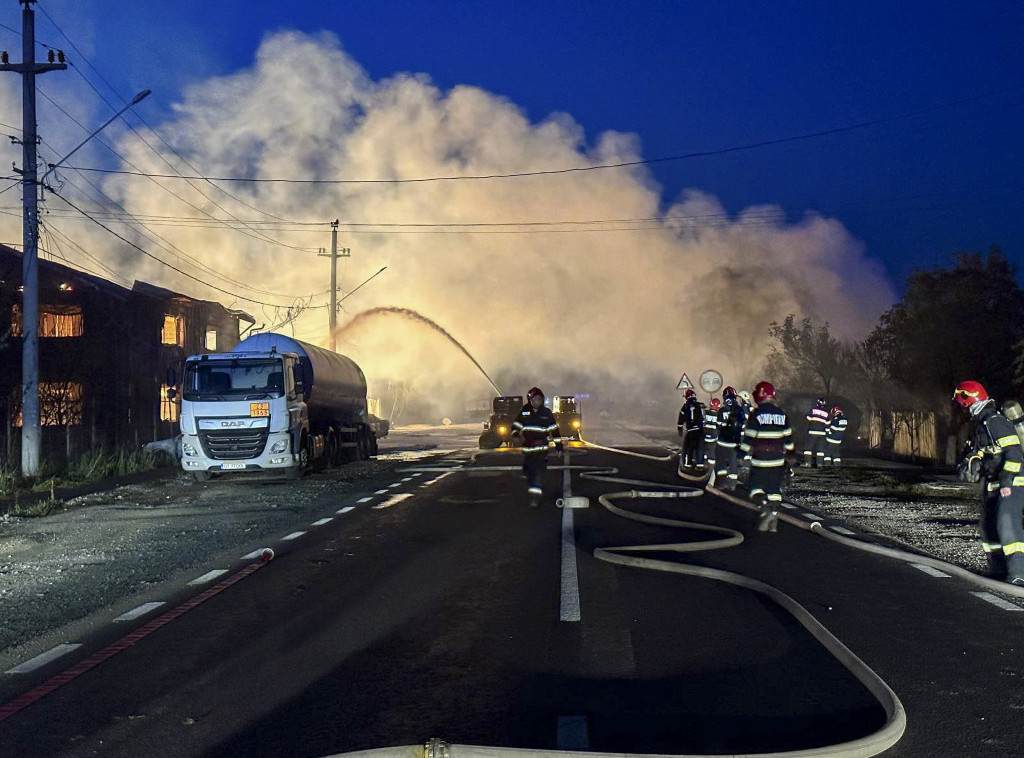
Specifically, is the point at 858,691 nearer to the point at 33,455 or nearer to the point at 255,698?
the point at 255,698

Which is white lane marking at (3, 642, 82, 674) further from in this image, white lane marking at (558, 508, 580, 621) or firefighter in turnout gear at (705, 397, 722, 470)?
firefighter in turnout gear at (705, 397, 722, 470)

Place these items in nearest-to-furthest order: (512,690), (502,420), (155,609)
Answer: (512,690), (155,609), (502,420)

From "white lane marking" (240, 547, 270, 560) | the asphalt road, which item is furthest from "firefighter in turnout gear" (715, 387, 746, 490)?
"white lane marking" (240, 547, 270, 560)

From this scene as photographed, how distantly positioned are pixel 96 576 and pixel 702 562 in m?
5.65

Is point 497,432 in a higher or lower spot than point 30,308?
lower

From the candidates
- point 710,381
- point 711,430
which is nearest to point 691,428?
point 711,430

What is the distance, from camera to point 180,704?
551cm

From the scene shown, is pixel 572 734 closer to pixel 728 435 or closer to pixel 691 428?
pixel 728 435

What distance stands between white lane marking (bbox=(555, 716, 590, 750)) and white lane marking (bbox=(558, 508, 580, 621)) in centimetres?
247

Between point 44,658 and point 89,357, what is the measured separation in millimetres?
35343

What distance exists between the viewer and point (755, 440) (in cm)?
1325

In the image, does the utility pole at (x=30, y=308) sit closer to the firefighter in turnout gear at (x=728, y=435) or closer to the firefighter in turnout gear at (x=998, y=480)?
the firefighter in turnout gear at (x=728, y=435)

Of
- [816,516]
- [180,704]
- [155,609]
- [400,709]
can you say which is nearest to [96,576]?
[155,609]

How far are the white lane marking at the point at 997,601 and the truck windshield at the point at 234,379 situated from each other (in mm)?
16595
